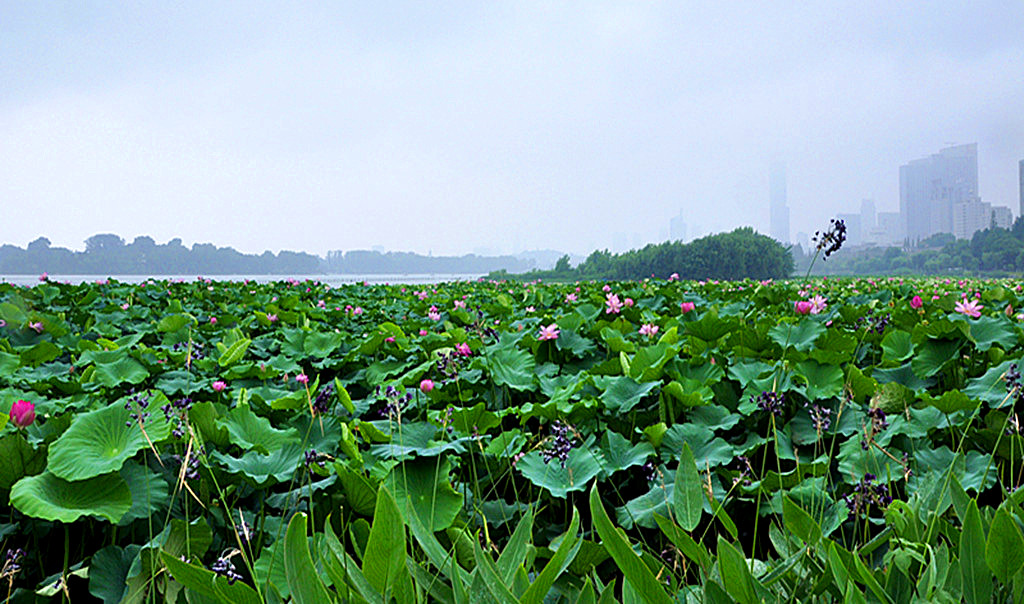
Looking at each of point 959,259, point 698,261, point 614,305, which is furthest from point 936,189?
point 614,305

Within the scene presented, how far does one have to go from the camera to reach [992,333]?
1922 mm

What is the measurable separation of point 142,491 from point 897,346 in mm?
2155

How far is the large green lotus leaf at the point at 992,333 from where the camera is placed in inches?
74.3

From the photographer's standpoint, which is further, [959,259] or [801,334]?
[959,259]

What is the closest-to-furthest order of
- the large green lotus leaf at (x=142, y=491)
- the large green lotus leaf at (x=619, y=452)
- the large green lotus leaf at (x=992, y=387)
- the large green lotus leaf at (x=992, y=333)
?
the large green lotus leaf at (x=142, y=491), the large green lotus leaf at (x=619, y=452), the large green lotus leaf at (x=992, y=387), the large green lotus leaf at (x=992, y=333)

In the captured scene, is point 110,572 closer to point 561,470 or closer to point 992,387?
point 561,470

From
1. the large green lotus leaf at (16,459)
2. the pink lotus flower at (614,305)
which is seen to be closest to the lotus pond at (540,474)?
the large green lotus leaf at (16,459)

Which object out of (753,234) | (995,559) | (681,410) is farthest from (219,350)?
(753,234)

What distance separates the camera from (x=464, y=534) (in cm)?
103

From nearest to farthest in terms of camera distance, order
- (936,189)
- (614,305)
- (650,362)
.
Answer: (650,362), (614,305), (936,189)

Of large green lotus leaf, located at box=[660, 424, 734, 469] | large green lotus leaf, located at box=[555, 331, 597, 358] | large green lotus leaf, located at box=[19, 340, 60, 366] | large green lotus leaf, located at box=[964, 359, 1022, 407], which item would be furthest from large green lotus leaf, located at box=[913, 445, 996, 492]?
large green lotus leaf, located at box=[19, 340, 60, 366]

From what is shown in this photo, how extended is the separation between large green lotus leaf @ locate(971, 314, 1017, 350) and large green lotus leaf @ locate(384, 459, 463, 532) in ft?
5.85

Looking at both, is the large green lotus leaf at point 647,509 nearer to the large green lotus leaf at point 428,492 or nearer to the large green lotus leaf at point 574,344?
the large green lotus leaf at point 428,492

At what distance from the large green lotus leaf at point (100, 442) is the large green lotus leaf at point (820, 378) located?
1.55 metres
